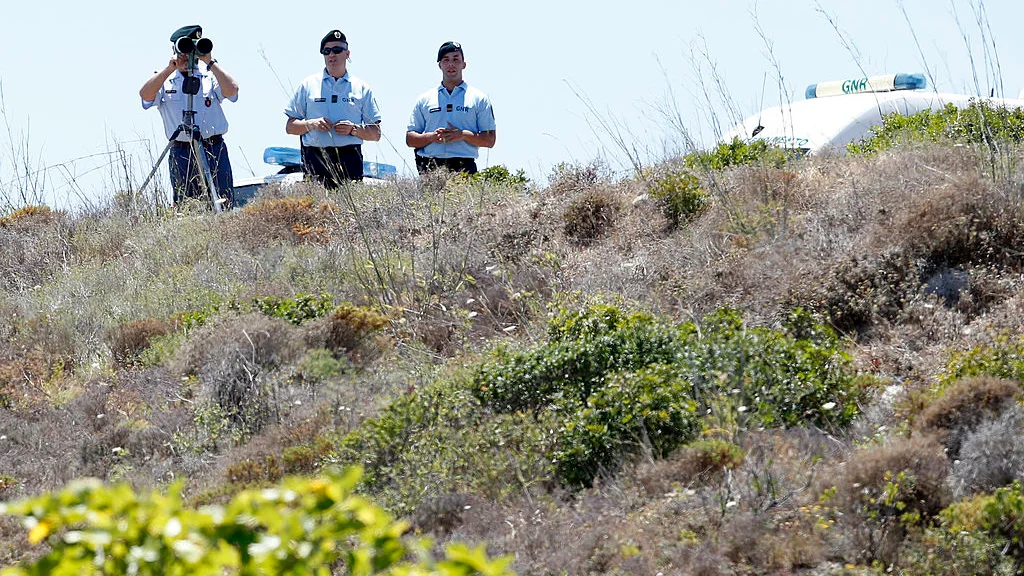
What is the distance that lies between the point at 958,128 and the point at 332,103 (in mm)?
4960

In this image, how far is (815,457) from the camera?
15.0 ft

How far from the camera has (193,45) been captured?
9.93 metres

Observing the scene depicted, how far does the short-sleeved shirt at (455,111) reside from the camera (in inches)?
402

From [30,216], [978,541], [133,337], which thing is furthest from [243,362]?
[30,216]

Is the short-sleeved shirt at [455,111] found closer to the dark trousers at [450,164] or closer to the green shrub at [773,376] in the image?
the dark trousers at [450,164]

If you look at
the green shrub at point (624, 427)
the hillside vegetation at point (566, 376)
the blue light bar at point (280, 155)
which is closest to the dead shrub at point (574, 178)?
the hillside vegetation at point (566, 376)

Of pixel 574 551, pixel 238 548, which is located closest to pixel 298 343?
pixel 574 551

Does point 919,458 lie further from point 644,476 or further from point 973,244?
point 973,244

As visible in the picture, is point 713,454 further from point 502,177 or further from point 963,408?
point 502,177

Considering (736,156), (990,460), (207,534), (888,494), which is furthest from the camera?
(736,156)

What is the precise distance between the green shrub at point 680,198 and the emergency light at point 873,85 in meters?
7.11

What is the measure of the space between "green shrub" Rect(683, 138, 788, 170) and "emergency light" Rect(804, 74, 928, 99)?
562cm

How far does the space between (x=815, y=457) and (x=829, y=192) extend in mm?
3671

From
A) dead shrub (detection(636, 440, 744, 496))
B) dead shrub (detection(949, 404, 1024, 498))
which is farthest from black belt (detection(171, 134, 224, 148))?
dead shrub (detection(949, 404, 1024, 498))
